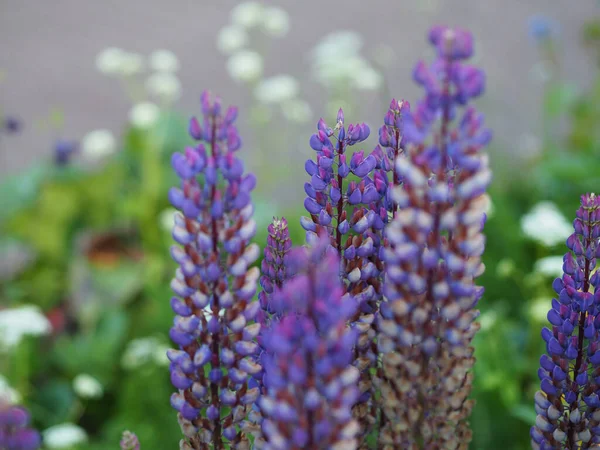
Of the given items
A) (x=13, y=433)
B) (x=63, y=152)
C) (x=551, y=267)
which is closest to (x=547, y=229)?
(x=551, y=267)

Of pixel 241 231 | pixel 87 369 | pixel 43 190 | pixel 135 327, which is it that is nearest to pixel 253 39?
pixel 43 190

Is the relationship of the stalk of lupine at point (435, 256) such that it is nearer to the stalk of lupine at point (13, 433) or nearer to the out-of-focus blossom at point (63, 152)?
the stalk of lupine at point (13, 433)

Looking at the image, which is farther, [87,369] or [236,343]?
[87,369]

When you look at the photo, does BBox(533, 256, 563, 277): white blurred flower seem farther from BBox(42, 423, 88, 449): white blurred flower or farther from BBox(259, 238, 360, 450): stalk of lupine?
BBox(259, 238, 360, 450): stalk of lupine

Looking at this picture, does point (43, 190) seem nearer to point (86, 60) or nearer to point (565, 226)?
point (86, 60)

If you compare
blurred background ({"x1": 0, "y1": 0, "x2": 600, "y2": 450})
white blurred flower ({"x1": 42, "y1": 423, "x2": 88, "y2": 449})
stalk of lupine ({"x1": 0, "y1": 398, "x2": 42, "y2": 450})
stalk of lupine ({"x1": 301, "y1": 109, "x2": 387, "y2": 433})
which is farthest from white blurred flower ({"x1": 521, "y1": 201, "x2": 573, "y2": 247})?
stalk of lupine ({"x1": 0, "y1": 398, "x2": 42, "y2": 450})

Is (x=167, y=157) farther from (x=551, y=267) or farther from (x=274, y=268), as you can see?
(x=274, y=268)

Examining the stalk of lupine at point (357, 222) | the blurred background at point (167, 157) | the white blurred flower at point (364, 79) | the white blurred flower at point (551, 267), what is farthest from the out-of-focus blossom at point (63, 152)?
the stalk of lupine at point (357, 222)
